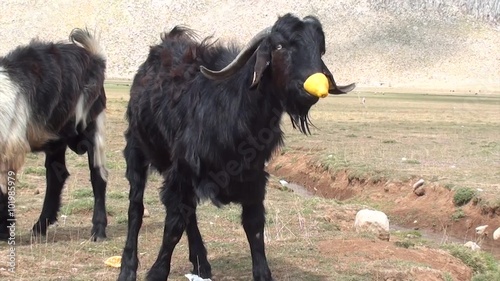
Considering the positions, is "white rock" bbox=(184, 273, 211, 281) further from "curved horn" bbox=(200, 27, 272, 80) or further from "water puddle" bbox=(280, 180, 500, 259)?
"water puddle" bbox=(280, 180, 500, 259)

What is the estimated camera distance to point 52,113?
9633 millimetres

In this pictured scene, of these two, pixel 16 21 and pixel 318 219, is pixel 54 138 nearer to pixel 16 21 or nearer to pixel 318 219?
pixel 318 219

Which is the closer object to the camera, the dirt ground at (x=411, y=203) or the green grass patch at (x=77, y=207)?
the green grass patch at (x=77, y=207)

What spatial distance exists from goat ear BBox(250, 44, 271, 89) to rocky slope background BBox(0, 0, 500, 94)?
11645 centimetres

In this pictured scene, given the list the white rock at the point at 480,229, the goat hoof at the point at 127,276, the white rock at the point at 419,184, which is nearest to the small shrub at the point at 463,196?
the white rock at the point at 480,229

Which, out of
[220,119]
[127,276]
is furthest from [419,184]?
[220,119]

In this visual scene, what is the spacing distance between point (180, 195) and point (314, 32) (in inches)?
83.0

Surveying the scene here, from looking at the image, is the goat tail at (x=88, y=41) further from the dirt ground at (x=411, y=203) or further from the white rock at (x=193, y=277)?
the dirt ground at (x=411, y=203)

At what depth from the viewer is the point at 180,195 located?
284 inches

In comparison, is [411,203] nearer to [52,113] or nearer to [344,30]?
[52,113]

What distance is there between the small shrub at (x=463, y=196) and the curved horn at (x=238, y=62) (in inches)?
396

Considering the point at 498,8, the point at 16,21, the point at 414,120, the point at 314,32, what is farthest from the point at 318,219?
the point at 498,8

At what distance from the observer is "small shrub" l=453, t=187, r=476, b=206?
1565 cm

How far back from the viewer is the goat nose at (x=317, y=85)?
20.0ft
